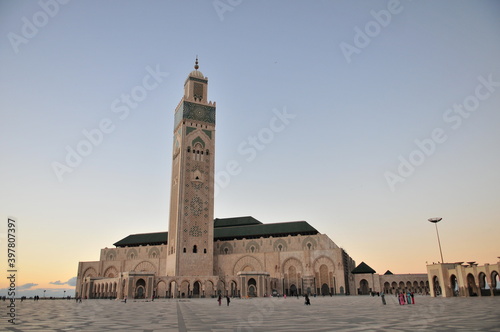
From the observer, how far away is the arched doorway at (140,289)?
40.0 meters

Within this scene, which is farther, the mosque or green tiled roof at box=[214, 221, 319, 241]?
green tiled roof at box=[214, 221, 319, 241]

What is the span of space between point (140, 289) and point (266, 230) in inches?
693

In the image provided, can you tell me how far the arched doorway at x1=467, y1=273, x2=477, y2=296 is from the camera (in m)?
29.5

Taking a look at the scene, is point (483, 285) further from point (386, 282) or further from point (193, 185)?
point (193, 185)

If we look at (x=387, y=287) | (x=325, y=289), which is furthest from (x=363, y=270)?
(x=325, y=289)

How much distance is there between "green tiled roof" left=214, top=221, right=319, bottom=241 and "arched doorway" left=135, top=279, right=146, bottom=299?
44.3ft

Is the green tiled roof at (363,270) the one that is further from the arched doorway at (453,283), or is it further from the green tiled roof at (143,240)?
the green tiled roof at (143,240)

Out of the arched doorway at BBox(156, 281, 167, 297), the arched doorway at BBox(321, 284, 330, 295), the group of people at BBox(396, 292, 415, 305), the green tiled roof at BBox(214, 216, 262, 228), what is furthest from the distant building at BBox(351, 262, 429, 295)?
the group of people at BBox(396, 292, 415, 305)

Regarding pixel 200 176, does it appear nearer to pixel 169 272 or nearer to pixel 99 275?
pixel 169 272

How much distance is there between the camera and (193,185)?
4781 cm

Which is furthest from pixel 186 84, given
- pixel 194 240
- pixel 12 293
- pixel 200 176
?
pixel 12 293

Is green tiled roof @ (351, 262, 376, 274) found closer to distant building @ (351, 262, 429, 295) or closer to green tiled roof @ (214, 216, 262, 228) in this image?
distant building @ (351, 262, 429, 295)

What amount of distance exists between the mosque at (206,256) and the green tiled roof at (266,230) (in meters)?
0.13

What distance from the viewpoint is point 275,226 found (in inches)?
1996
